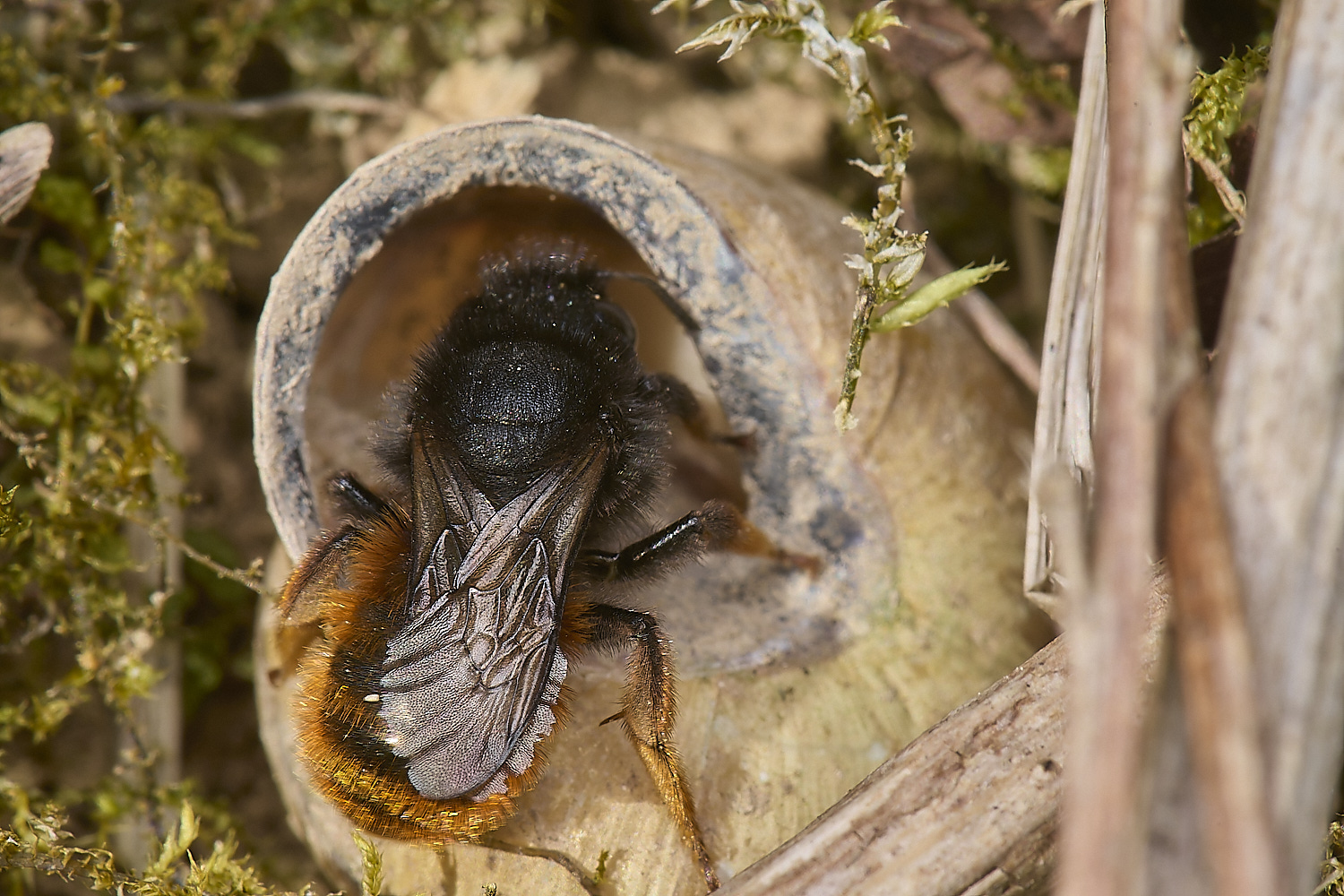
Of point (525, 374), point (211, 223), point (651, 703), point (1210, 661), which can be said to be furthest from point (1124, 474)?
point (211, 223)

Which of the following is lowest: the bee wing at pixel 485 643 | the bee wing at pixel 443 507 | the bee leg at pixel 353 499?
the bee wing at pixel 485 643

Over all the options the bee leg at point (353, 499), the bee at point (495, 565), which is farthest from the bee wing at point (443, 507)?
the bee leg at point (353, 499)

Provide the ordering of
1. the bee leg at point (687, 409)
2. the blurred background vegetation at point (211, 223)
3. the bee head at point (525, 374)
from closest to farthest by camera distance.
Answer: the bee head at point (525, 374), the bee leg at point (687, 409), the blurred background vegetation at point (211, 223)

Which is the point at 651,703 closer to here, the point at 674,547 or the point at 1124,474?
the point at 674,547

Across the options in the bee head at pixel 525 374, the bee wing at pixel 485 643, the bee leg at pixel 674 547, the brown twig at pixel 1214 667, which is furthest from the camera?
the bee leg at pixel 674 547

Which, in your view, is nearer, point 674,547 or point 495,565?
point 495,565

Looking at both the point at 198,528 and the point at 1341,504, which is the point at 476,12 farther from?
the point at 1341,504

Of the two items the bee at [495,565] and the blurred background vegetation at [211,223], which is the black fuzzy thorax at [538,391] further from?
the blurred background vegetation at [211,223]

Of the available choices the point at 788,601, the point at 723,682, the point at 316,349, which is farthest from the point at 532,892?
the point at 316,349
